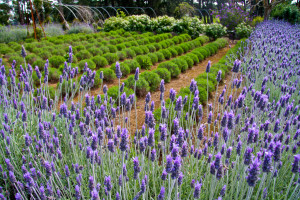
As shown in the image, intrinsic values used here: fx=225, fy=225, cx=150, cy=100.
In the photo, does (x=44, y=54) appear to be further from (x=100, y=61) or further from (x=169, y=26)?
(x=169, y=26)

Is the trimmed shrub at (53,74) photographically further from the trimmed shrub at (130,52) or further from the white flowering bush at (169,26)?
the white flowering bush at (169,26)

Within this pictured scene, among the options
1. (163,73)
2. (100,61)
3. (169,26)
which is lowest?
(163,73)

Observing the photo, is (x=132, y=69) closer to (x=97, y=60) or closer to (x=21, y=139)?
(x=97, y=60)

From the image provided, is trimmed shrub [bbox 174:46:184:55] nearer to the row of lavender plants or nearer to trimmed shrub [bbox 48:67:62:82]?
trimmed shrub [bbox 48:67:62:82]

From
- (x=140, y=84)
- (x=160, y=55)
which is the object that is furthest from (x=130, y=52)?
(x=140, y=84)

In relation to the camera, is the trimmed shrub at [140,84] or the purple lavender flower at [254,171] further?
the trimmed shrub at [140,84]

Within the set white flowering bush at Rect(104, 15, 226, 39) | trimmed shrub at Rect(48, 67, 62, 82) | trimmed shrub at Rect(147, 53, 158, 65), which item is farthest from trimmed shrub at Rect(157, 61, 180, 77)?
white flowering bush at Rect(104, 15, 226, 39)

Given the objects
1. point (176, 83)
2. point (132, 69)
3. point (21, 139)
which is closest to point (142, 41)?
point (132, 69)

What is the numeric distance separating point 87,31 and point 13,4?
2278 centimetres

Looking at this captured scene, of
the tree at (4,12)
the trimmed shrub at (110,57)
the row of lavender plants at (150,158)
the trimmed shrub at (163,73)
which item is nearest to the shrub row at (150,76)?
the trimmed shrub at (163,73)

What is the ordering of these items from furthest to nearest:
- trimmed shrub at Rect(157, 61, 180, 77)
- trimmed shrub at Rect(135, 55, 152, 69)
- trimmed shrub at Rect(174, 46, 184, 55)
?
trimmed shrub at Rect(174, 46, 184, 55)
trimmed shrub at Rect(135, 55, 152, 69)
trimmed shrub at Rect(157, 61, 180, 77)

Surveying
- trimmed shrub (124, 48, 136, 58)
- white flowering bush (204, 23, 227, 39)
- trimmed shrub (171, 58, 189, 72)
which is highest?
white flowering bush (204, 23, 227, 39)

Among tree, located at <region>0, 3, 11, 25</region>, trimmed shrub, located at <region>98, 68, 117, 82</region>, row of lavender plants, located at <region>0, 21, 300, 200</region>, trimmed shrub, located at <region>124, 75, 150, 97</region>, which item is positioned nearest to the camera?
row of lavender plants, located at <region>0, 21, 300, 200</region>

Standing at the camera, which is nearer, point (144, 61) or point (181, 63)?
point (181, 63)
